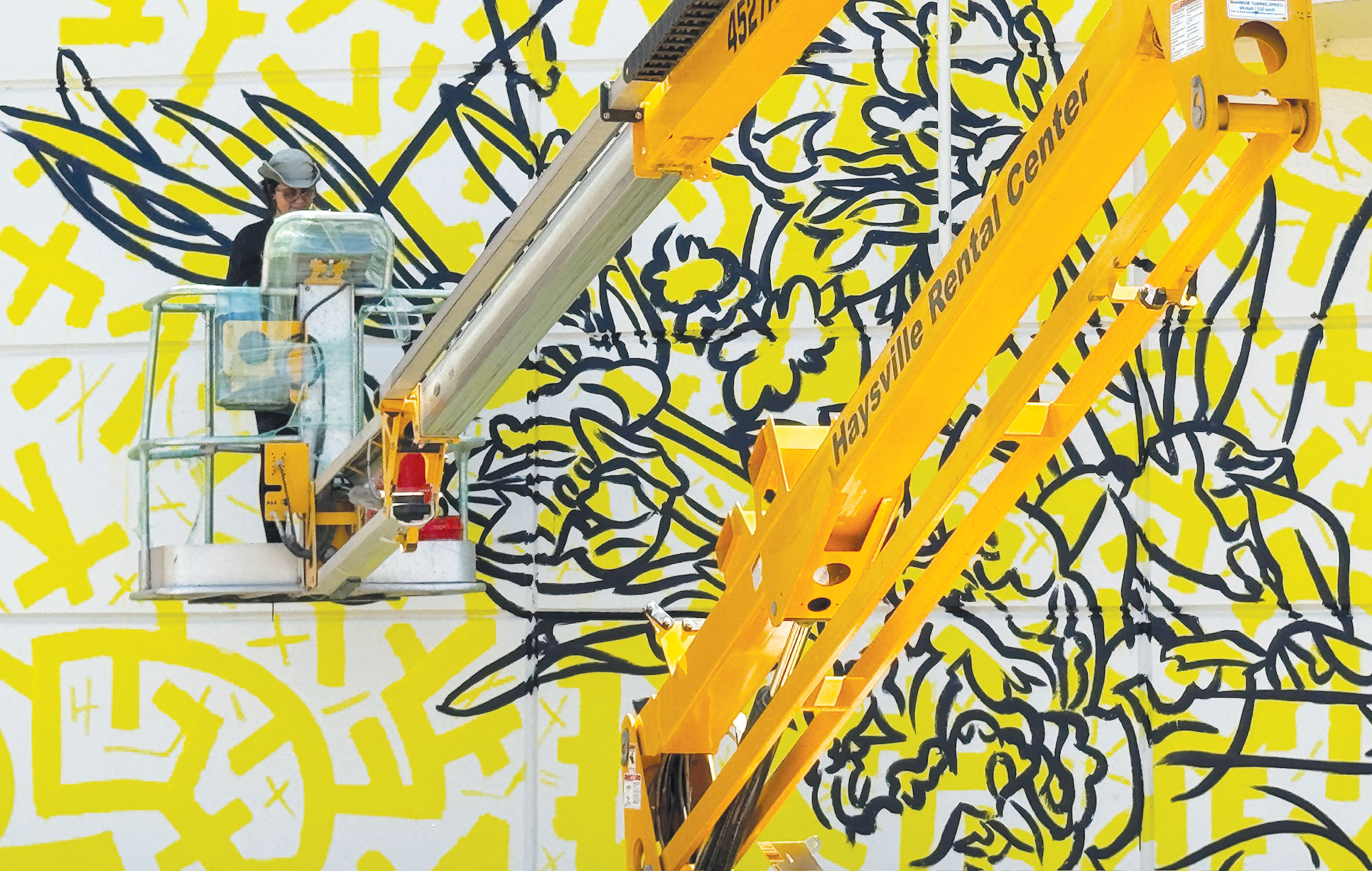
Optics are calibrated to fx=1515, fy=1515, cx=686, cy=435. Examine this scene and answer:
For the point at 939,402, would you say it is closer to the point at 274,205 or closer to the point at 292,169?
the point at 292,169

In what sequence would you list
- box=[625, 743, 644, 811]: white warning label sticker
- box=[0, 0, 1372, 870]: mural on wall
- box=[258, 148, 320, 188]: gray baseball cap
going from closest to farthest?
box=[625, 743, 644, 811]: white warning label sticker < box=[258, 148, 320, 188]: gray baseball cap < box=[0, 0, 1372, 870]: mural on wall

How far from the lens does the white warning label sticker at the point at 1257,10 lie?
101 inches

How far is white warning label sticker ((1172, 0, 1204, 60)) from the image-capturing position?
2.59 metres

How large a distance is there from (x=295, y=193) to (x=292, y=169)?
0.38 feet

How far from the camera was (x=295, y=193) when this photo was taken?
6297 millimetres

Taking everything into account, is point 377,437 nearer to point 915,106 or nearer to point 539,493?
point 539,493

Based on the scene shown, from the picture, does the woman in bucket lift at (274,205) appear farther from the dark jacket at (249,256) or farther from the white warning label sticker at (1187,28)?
the white warning label sticker at (1187,28)

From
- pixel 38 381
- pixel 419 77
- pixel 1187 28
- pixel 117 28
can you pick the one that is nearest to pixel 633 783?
pixel 1187 28

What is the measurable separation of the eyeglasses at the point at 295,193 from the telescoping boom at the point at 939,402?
8.59 feet

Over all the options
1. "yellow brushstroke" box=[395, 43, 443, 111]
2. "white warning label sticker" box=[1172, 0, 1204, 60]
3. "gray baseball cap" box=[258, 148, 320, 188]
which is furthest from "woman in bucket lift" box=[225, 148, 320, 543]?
"white warning label sticker" box=[1172, 0, 1204, 60]

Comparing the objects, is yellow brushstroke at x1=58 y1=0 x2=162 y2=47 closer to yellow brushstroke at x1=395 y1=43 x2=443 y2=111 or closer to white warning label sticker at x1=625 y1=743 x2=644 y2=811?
yellow brushstroke at x1=395 y1=43 x2=443 y2=111

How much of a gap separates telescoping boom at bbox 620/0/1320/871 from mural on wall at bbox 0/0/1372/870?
1957mm

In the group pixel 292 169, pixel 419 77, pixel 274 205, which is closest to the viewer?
pixel 292 169

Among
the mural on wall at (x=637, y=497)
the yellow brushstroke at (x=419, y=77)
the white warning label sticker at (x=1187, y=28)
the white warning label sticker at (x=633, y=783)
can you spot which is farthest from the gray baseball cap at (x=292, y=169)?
the white warning label sticker at (x=1187, y=28)
